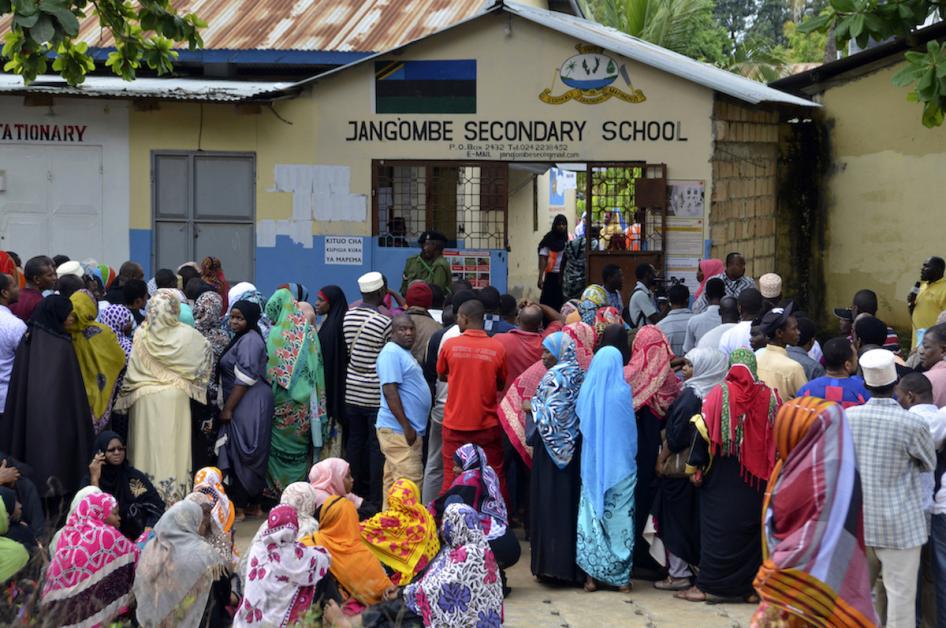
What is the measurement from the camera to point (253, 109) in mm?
13570

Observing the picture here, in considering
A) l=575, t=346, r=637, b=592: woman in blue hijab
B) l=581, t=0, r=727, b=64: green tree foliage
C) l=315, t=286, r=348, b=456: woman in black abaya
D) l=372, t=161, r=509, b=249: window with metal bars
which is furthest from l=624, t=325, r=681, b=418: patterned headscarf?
l=581, t=0, r=727, b=64: green tree foliage

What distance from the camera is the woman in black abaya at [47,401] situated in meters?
7.94

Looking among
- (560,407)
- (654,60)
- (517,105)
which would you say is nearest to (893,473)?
(560,407)

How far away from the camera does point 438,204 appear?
550 inches

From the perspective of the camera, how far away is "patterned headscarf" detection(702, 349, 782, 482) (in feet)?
23.1

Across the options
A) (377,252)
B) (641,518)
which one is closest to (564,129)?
(377,252)

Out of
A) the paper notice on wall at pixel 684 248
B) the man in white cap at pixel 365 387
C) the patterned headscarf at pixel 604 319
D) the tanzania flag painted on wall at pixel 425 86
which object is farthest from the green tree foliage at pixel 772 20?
the man in white cap at pixel 365 387

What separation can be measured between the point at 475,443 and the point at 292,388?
1.45 m

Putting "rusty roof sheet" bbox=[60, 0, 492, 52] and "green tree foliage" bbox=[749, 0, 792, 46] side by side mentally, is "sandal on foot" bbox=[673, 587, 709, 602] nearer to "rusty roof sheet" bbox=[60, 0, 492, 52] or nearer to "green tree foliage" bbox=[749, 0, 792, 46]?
"rusty roof sheet" bbox=[60, 0, 492, 52]

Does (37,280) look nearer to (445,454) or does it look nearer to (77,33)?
(77,33)

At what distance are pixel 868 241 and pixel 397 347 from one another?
761cm

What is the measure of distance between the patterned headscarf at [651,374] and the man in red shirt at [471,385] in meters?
0.93

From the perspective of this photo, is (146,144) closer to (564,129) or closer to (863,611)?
(564,129)

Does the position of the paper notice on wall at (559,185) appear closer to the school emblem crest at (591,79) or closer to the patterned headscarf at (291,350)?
the school emblem crest at (591,79)
